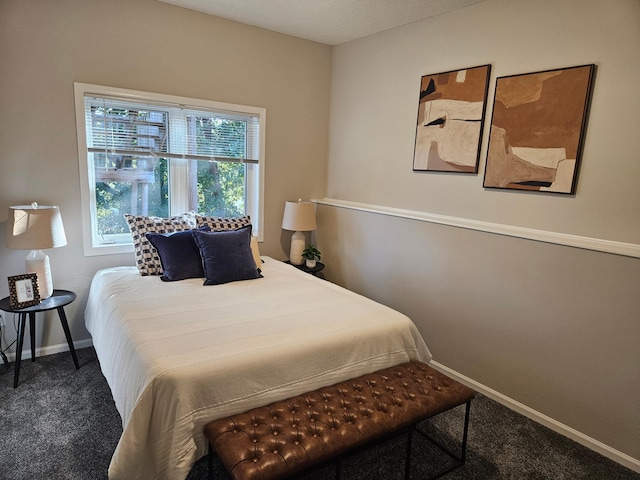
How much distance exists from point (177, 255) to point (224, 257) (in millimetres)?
318

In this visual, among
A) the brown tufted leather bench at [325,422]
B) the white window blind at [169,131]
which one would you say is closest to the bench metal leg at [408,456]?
the brown tufted leather bench at [325,422]

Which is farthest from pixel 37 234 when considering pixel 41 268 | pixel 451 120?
pixel 451 120

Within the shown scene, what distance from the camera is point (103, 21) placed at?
276cm

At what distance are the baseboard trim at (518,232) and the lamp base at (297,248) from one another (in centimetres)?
57

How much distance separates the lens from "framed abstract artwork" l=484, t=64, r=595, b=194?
219cm

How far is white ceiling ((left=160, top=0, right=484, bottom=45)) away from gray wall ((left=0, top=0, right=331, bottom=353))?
14cm

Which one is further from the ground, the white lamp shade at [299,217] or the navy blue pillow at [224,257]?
the white lamp shade at [299,217]

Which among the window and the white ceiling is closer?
the white ceiling

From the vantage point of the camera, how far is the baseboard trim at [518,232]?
80.4 inches

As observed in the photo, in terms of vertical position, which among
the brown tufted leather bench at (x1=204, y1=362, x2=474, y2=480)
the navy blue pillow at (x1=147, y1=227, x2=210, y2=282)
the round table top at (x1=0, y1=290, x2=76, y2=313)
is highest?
the navy blue pillow at (x1=147, y1=227, x2=210, y2=282)

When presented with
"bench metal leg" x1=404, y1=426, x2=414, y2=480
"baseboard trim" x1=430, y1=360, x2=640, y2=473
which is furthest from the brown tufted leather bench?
"baseboard trim" x1=430, y1=360, x2=640, y2=473

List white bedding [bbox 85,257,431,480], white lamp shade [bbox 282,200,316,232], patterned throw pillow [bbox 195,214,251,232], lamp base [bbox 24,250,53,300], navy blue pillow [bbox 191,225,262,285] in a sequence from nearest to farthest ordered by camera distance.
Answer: white bedding [bbox 85,257,431,480] < lamp base [bbox 24,250,53,300] < navy blue pillow [bbox 191,225,262,285] < patterned throw pillow [bbox 195,214,251,232] < white lamp shade [bbox 282,200,316,232]

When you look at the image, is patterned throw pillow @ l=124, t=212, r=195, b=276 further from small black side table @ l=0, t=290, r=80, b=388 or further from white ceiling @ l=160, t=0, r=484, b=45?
white ceiling @ l=160, t=0, r=484, b=45

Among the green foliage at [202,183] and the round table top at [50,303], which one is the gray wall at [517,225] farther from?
the round table top at [50,303]
